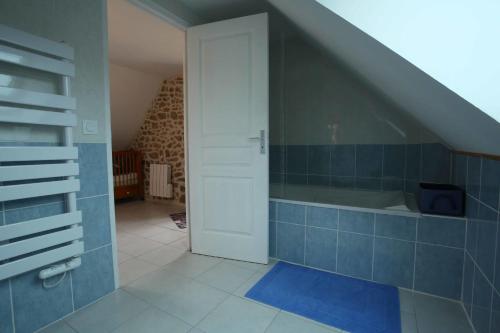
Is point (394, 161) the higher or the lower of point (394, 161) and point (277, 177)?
the higher

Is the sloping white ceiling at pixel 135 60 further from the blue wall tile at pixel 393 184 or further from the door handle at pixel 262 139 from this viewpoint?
the blue wall tile at pixel 393 184

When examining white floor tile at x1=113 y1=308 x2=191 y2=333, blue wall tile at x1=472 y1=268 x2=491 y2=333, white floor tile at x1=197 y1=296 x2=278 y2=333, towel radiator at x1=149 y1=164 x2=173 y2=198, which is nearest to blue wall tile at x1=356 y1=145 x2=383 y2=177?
blue wall tile at x1=472 y1=268 x2=491 y2=333

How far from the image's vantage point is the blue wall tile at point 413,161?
255 cm

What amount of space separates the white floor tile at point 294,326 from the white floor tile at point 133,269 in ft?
3.79

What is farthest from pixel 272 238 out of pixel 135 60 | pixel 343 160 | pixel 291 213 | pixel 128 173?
pixel 128 173

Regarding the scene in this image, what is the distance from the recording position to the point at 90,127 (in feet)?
5.27

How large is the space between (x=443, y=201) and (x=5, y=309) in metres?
2.59

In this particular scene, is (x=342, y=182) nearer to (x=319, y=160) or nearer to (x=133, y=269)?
(x=319, y=160)

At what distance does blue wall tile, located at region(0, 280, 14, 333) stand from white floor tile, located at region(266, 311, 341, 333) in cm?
134

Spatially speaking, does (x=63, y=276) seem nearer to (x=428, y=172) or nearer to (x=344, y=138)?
(x=344, y=138)

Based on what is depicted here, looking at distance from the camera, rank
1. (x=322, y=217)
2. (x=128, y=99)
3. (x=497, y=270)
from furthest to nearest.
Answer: (x=128, y=99) → (x=322, y=217) → (x=497, y=270)

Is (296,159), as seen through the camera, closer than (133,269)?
No

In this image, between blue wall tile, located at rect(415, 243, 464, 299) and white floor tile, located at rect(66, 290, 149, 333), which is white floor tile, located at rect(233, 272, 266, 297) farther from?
blue wall tile, located at rect(415, 243, 464, 299)

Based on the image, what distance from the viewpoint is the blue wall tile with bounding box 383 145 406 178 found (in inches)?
104
